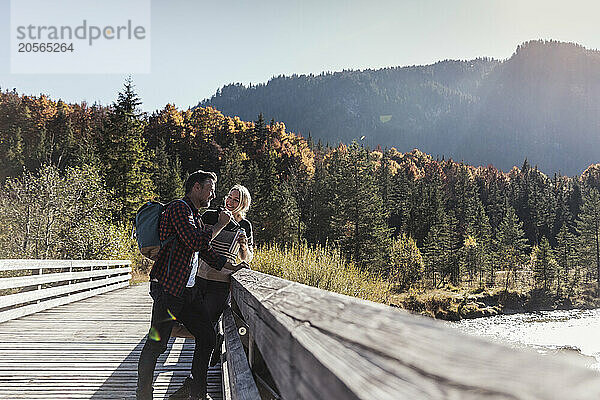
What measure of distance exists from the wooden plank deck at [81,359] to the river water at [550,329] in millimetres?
21679

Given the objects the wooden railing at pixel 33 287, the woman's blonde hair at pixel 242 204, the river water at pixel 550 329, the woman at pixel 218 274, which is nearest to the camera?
the woman at pixel 218 274

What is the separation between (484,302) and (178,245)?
186 ft

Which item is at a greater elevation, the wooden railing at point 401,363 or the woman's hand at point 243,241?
the wooden railing at point 401,363

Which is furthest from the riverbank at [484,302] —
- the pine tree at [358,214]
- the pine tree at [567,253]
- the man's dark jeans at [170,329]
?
the man's dark jeans at [170,329]

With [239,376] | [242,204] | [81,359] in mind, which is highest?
[242,204]

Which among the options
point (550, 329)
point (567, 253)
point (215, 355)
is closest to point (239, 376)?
point (215, 355)

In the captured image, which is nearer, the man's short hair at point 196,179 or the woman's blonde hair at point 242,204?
the man's short hair at point 196,179

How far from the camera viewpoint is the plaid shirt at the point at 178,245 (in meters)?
3.64

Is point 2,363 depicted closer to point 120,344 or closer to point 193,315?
point 120,344

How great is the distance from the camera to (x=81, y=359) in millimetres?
5836

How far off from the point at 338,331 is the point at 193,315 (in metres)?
3.17

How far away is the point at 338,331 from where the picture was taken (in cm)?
95

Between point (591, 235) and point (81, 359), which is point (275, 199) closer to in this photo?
point (81, 359)

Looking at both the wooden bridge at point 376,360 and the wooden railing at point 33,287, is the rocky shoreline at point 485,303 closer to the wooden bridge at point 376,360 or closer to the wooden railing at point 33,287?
the wooden railing at point 33,287
